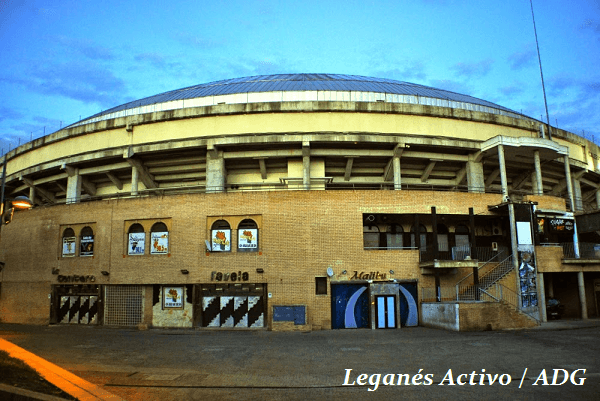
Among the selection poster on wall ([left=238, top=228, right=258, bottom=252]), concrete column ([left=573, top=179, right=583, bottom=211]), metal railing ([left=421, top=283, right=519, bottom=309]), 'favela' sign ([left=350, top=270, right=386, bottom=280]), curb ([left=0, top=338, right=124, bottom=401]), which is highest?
concrete column ([left=573, top=179, right=583, bottom=211])

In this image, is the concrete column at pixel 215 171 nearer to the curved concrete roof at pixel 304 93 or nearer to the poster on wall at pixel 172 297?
the poster on wall at pixel 172 297

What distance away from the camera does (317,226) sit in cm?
2425

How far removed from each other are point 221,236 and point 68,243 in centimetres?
1087

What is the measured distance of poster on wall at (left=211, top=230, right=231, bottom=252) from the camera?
80.7 feet

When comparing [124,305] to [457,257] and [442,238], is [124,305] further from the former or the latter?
[442,238]

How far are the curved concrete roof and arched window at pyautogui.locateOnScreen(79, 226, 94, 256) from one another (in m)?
13.4

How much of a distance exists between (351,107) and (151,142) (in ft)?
45.1

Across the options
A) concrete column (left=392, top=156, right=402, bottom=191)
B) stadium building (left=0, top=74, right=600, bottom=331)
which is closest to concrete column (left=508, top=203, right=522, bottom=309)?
stadium building (left=0, top=74, right=600, bottom=331)

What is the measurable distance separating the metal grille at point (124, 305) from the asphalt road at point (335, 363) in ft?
12.7

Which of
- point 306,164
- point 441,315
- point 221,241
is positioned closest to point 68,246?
point 221,241

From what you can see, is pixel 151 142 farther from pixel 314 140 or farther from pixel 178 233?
pixel 314 140

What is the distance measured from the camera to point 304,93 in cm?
3531

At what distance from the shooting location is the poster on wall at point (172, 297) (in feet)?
81.0

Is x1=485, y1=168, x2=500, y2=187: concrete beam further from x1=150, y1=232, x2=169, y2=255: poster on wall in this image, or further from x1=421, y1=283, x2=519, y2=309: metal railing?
x1=150, y1=232, x2=169, y2=255: poster on wall
